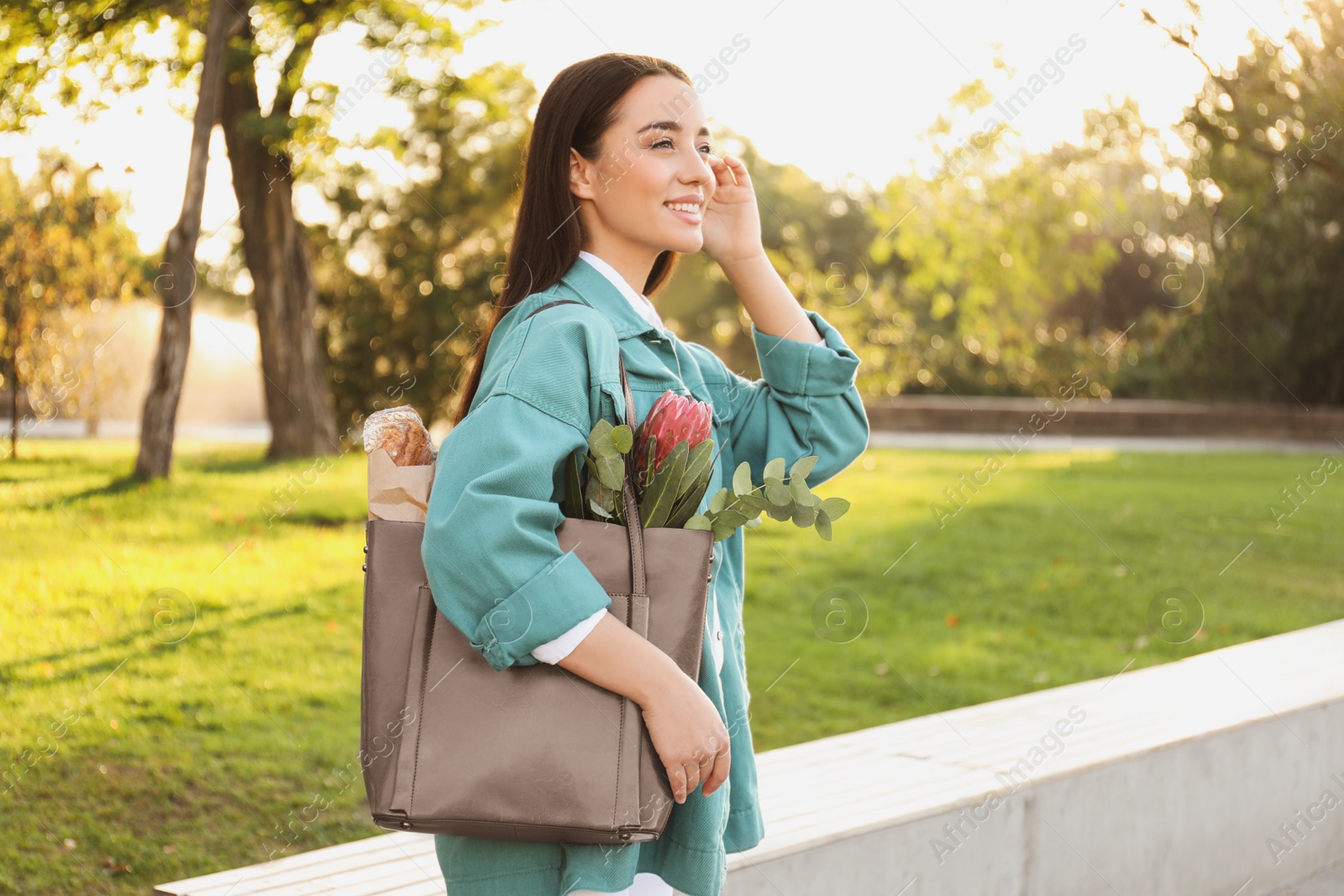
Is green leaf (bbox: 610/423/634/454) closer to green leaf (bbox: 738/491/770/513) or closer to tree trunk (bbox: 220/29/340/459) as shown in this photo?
green leaf (bbox: 738/491/770/513)

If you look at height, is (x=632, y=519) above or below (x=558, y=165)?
below

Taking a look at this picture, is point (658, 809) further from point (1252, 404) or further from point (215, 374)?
point (1252, 404)

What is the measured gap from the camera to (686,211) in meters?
1.74

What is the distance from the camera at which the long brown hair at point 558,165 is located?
5.59ft

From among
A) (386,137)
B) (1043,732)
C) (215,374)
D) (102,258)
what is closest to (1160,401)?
(215,374)

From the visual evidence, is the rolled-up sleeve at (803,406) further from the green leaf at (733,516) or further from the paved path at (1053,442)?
the paved path at (1053,442)

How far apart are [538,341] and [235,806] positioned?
3043 millimetres

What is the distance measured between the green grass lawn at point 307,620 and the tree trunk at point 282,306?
61cm

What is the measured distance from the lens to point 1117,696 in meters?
3.96

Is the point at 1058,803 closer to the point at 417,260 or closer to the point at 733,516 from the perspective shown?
the point at 733,516

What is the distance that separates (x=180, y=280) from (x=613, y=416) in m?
6.77

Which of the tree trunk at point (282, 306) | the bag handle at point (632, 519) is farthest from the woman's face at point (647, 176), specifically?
the tree trunk at point (282, 306)

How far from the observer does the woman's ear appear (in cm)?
172

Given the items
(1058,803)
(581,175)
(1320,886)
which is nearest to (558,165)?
(581,175)
